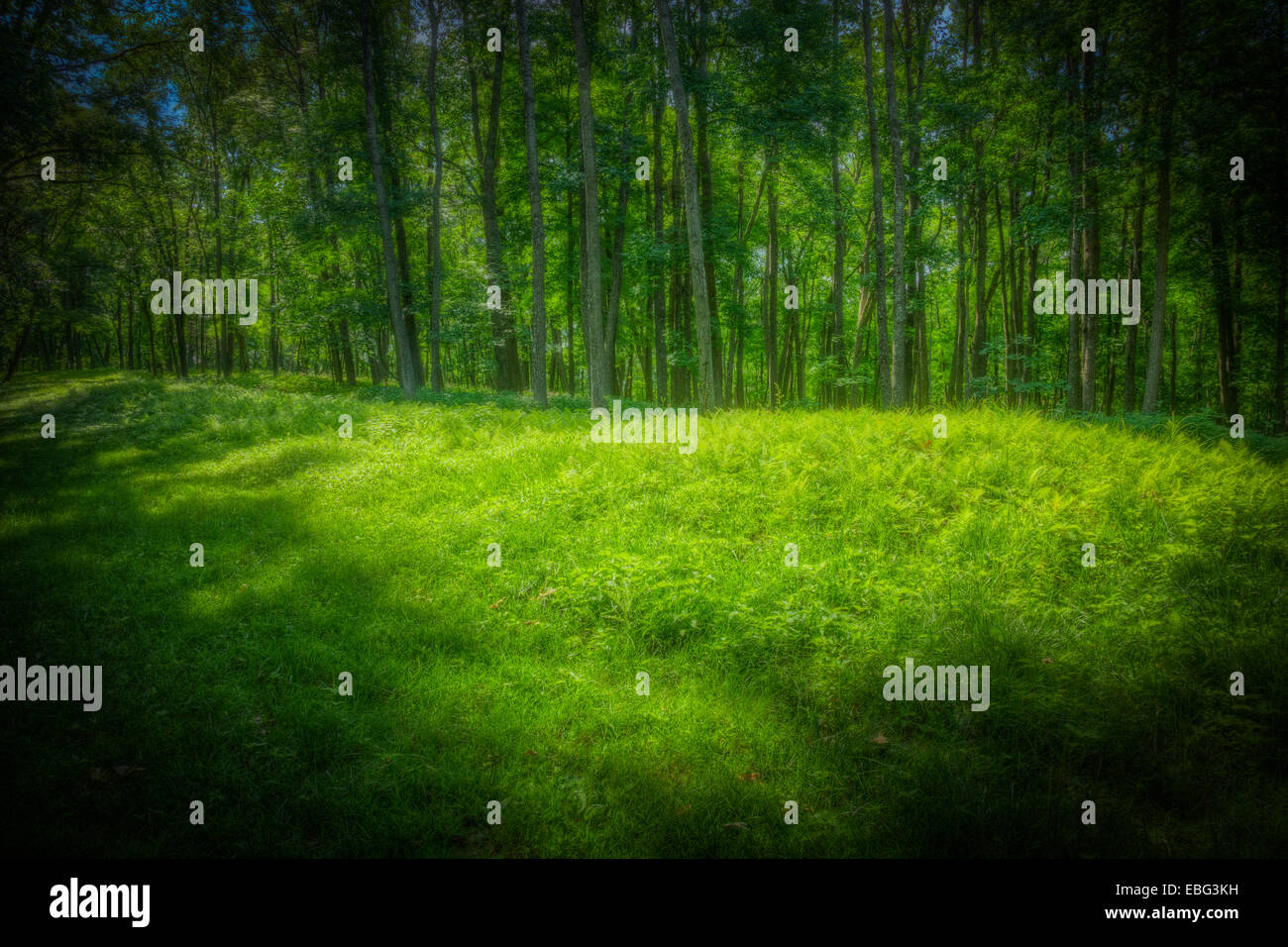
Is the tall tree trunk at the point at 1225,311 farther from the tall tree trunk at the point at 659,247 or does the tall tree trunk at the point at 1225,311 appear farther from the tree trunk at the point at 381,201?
the tree trunk at the point at 381,201

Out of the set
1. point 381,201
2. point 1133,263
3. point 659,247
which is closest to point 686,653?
point 659,247

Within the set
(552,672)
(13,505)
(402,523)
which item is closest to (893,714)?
(552,672)

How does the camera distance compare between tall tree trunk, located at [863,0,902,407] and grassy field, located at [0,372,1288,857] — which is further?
tall tree trunk, located at [863,0,902,407]

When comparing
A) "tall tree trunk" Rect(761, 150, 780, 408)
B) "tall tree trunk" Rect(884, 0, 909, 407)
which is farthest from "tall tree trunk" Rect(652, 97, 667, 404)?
"tall tree trunk" Rect(884, 0, 909, 407)

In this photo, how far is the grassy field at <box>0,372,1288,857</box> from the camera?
3061mm

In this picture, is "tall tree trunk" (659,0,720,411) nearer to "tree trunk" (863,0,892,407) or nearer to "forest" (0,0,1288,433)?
"forest" (0,0,1288,433)

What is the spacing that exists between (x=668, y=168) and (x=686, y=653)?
26764 mm

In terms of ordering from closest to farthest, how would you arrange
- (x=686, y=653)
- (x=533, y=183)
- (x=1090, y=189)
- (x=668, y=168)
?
(x=686, y=653)
(x=533, y=183)
(x=1090, y=189)
(x=668, y=168)

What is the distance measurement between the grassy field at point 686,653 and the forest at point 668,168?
6423 millimetres

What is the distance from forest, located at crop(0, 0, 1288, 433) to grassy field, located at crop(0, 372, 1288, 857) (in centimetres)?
642

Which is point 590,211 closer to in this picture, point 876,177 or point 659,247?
point 659,247

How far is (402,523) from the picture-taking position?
25.2 feet

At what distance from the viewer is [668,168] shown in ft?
82.3
